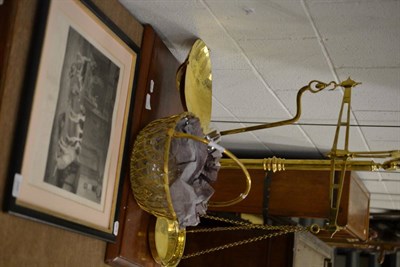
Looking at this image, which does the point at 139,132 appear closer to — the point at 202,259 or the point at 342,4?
the point at 342,4

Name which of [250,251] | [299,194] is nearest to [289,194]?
[299,194]

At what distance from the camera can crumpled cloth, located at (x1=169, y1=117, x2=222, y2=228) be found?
8.32 ft

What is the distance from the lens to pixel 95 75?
2359 mm

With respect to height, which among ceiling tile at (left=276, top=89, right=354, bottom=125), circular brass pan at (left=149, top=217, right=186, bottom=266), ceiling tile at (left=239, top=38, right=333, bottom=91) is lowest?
circular brass pan at (left=149, top=217, right=186, bottom=266)

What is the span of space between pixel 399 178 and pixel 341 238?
68 centimetres

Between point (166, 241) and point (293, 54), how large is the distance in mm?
913

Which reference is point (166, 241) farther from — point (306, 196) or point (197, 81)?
point (306, 196)

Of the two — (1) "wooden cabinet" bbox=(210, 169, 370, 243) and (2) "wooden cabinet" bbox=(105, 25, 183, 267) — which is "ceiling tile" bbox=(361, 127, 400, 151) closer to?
(1) "wooden cabinet" bbox=(210, 169, 370, 243)

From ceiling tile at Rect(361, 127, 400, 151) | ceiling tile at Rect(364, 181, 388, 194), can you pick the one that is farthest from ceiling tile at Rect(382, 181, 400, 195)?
ceiling tile at Rect(361, 127, 400, 151)

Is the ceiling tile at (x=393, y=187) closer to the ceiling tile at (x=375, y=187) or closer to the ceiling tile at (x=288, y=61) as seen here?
the ceiling tile at (x=375, y=187)

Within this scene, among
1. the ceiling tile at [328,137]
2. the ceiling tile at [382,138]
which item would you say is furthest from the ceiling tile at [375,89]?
the ceiling tile at [328,137]

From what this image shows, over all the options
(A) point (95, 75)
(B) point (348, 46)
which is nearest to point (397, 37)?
(B) point (348, 46)

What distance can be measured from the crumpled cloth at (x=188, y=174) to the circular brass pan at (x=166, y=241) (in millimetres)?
199

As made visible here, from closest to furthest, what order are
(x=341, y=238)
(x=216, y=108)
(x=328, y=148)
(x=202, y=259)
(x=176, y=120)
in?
(x=176, y=120), (x=216, y=108), (x=328, y=148), (x=202, y=259), (x=341, y=238)
